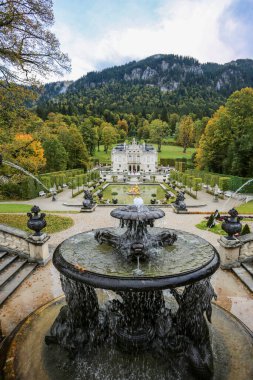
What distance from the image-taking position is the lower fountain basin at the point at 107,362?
5.35 metres

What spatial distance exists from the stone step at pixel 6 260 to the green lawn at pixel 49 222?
17.1 feet

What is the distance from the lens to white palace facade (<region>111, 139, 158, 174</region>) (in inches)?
3174

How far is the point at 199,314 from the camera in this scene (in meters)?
5.91

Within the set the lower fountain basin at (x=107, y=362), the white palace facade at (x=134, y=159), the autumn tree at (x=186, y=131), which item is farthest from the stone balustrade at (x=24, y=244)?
the autumn tree at (x=186, y=131)

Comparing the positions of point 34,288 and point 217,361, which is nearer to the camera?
point 217,361

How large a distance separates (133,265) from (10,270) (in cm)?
631

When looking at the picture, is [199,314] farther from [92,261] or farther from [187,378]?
[92,261]

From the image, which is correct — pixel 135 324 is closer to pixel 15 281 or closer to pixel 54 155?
pixel 15 281

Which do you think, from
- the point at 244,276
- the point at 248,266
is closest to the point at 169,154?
the point at 248,266

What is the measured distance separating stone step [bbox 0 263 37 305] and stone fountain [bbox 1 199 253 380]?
2039 millimetres

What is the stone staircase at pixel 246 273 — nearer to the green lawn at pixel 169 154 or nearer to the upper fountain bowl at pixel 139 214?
the upper fountain bowl at pixel 139 214

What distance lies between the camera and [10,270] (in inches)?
390

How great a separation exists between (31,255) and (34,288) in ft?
6.74

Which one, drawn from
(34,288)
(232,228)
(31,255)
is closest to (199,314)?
(232,228)
